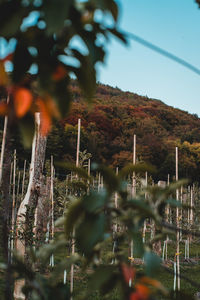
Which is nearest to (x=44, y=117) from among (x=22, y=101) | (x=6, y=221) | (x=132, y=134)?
(x=22, y=101)

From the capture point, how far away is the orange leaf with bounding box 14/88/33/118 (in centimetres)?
51

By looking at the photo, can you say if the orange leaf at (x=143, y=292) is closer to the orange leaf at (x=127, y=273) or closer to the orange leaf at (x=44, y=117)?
the orange leaf at (x=127, y=273)

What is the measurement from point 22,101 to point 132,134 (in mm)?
28872

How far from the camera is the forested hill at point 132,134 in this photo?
23.7 meters

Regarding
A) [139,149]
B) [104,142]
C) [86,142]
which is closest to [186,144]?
[139,149]

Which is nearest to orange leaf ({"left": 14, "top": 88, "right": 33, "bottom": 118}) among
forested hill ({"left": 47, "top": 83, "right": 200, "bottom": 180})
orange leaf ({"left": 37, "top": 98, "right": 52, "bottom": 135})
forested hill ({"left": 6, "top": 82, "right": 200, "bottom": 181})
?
orange leaf ({"left": 37, "top": 98, "right": 52, "bottom": 135})

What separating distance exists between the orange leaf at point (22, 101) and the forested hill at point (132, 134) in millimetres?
19157

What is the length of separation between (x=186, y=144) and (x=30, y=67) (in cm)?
2977

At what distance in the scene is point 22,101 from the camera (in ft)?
1.69

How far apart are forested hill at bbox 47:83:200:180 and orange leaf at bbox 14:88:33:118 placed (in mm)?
19157

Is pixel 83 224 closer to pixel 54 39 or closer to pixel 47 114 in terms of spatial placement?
pixel 47 114

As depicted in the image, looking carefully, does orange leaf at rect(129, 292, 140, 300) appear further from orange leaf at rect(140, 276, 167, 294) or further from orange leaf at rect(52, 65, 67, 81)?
orange leaf at rect(52, 65, 67, 81)

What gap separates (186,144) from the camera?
2930 centimetres

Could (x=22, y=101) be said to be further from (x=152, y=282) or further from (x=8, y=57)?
(x=152, y=282)
